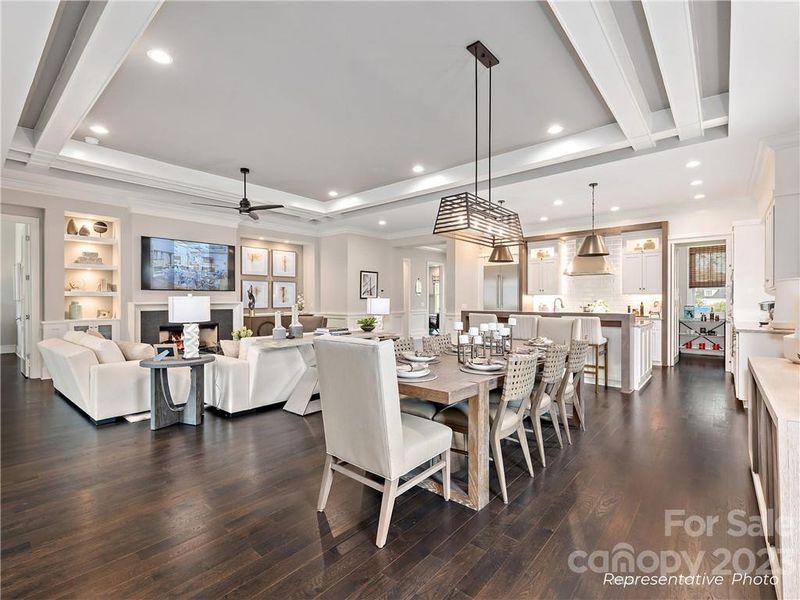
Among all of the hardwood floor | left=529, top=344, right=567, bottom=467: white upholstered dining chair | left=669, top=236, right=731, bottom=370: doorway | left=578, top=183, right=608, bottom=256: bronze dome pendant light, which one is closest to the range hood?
left=578, top=183, right=608, bottom=256: bronze dome pendant light

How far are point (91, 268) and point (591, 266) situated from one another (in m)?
8.33

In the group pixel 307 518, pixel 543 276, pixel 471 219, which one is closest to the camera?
pixel 307 518

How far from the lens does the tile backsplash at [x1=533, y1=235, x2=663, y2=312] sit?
282 inches

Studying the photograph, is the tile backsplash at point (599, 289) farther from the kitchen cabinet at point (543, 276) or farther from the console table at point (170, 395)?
the console table at point (170, 395)

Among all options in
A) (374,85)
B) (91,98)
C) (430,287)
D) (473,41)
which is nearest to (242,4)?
(374,85)

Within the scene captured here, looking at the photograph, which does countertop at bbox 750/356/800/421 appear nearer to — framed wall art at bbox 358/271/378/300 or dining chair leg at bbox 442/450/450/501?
dining chair leg at bbox 442/450/450/501

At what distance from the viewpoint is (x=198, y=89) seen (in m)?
3.28

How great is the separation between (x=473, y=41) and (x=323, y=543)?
3.21 metres

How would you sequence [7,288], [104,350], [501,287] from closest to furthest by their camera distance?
[104,350] → [501,287] → [7,288]

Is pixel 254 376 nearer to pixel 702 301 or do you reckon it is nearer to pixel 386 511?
pixel 386 511

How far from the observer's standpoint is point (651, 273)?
6.79 m

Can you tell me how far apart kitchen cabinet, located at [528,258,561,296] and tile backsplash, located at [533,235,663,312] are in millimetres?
137

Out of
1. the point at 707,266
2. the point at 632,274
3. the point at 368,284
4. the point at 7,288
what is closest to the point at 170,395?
the point at 368,284

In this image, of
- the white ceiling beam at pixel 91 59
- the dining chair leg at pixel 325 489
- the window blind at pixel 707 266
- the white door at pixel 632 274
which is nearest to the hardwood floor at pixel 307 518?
the dining chair leg at pixel 325 489
